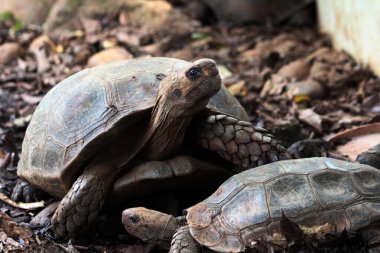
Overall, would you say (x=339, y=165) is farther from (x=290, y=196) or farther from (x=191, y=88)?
(x=191, y=88)

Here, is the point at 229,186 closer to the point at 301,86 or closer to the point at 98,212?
the point at 98,212

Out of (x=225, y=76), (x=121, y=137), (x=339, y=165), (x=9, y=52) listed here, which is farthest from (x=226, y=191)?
(x=9, y=52)

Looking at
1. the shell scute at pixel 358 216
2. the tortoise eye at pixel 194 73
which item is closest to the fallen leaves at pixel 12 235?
the tortoise eye at pixel 194 73

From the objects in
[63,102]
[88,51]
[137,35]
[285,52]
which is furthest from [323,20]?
[63,102]

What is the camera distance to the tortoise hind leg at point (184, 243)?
2823 millimetres

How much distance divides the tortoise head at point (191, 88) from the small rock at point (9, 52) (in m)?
5.47

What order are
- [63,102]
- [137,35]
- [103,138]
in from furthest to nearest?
[137,35] → [63,102] → [103,138]

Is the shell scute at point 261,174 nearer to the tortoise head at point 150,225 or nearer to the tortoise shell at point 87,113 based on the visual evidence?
the tortoise head at point 150,225

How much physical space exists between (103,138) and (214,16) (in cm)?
664

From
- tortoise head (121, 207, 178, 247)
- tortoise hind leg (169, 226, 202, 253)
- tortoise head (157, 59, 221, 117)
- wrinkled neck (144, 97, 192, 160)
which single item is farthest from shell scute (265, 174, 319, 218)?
wrinkled neck (144, 97, 192, 160)

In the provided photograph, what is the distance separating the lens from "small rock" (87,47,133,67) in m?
7.53

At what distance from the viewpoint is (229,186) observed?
2.97m

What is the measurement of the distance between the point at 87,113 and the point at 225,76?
3576 mm

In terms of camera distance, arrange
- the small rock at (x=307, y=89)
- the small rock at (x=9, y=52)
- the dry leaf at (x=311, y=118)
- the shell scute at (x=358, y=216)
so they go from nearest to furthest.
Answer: the shell scute at (x=358, y=216) → the dry leaf at (x=311, y=118) → the small rock at (x=307, y=89) → the small rock at (x=9, y=52)
